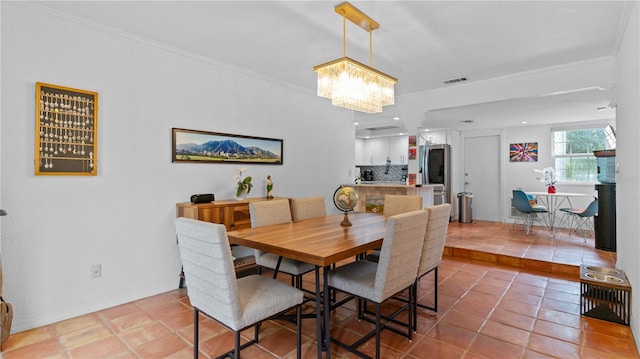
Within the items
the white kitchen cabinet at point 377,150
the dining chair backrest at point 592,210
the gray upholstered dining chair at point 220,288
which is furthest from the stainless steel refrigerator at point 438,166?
the gray upholstered dining chair at point 220,288

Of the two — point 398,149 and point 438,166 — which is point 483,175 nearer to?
point 438,166

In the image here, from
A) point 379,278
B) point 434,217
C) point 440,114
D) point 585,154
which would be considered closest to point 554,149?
point 585,154

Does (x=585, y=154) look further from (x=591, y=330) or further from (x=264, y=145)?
(x=264, y=145)

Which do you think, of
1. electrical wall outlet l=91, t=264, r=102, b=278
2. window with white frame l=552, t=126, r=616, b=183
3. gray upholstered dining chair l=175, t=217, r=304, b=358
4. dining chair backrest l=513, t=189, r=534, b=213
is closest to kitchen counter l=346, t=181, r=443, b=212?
dining chair backrest l=513, t=189, r=534, b=213

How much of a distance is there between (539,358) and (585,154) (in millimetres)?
6024

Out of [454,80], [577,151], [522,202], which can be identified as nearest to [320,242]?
[454,80]

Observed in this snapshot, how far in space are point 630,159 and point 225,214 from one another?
336cm

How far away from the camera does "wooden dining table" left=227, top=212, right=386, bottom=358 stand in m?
1.83

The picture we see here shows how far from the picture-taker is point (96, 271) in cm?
274

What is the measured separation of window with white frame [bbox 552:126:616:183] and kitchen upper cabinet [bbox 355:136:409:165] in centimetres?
306

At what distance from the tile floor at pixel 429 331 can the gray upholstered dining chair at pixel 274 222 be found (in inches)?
15.7

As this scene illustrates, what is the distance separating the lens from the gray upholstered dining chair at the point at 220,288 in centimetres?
160

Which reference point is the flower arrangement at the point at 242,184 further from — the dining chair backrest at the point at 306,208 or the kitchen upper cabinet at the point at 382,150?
the kitchen upper cabinet at the point at 382,150

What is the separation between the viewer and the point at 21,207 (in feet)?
7.86
